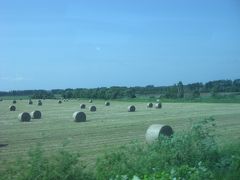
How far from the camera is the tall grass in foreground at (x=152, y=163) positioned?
29.3ft

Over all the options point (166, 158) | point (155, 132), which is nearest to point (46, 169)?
point (166, 158)

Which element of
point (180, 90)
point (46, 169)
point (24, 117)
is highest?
point (180, 90)

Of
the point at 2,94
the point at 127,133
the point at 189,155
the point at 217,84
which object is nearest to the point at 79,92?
the point at 217,84

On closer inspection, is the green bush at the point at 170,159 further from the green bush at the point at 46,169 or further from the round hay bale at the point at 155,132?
the round hay bale at the point at 155,132

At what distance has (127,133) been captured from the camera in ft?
Result: 81.0

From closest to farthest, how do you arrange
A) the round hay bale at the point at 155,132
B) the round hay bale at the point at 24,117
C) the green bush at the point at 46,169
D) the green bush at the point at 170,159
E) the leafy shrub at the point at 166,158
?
the green bush at the point at 46,169
the green bush at the point at 170,159
the leafy shrub at the point at 166,158
the round hay bale at the point at 155,132
the round hay bale at the point at 24,117

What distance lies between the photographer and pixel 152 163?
32.5 feet

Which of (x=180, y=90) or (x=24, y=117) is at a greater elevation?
(x=180, y=90)

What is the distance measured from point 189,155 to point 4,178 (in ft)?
13.8

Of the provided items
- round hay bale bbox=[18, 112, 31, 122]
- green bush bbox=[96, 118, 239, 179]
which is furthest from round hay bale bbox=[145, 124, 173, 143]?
round hay bale bbox=[18, 112, 31, 122]

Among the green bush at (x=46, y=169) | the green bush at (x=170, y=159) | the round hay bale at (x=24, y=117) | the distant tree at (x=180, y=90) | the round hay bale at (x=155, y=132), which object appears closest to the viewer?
the green bush at (x=46, y=169)

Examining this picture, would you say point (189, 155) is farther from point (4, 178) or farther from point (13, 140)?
point (13, 140)

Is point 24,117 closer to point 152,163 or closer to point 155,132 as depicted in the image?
point 155,132

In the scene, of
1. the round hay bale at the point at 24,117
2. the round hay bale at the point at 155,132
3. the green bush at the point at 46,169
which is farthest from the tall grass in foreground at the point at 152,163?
the round hay bale at the point at 24,117
